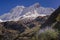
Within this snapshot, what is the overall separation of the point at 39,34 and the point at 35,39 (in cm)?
113

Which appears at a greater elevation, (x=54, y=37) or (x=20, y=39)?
(x=20, y=39)

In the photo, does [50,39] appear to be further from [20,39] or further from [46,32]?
[20,39]

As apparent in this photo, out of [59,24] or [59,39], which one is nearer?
[59,39]

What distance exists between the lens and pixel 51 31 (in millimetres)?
31344

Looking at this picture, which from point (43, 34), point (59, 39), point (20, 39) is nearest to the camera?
point (59, 39)

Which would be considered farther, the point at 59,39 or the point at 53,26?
the point at 53,26

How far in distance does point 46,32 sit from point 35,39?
75.9 inches

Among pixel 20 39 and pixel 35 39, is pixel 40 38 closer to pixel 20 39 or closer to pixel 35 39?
pixel 35 39

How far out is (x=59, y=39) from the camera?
29.5 m

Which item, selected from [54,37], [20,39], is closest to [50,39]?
[54,37]

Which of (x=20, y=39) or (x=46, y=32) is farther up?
(x=20, y=39)

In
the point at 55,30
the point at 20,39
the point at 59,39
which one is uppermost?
the point at 20,39

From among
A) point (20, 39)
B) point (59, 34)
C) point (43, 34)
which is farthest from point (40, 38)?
point (20, 39)

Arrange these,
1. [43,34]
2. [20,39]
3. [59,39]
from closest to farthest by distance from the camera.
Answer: [59,39]
[43,34]
[20,39]
